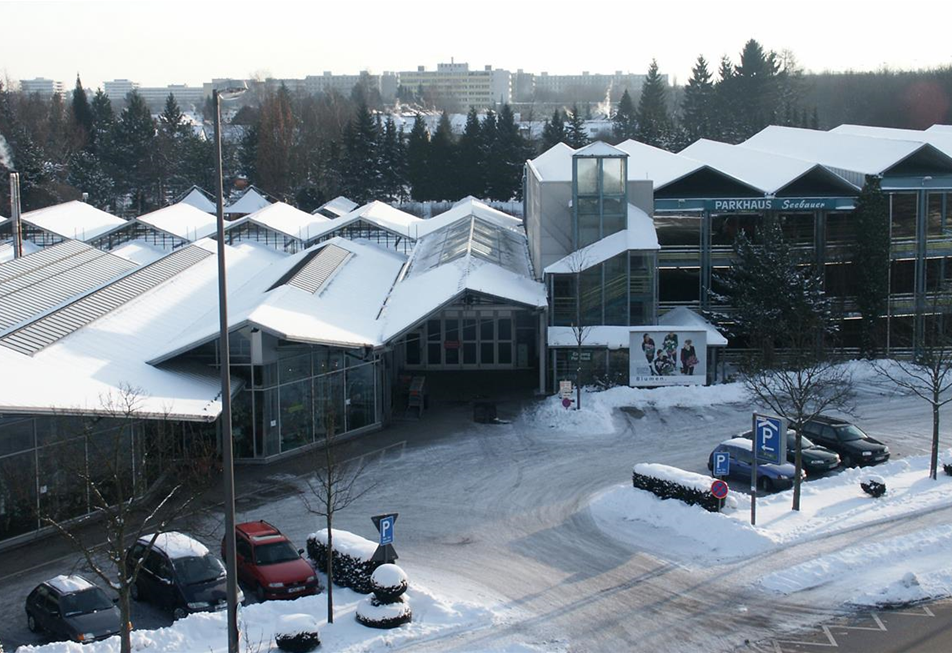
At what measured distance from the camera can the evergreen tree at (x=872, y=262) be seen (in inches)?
1564

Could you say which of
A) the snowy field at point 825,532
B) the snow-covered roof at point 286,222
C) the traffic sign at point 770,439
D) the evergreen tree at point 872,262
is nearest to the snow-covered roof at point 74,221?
the snow-covered roof at point 286,222

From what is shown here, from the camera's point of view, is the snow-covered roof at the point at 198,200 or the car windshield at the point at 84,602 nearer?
the car windshield at the point at 84,602

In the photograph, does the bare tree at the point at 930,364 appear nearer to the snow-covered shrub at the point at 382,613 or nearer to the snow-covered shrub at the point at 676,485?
the snow-covered shrub at the point at 676,485

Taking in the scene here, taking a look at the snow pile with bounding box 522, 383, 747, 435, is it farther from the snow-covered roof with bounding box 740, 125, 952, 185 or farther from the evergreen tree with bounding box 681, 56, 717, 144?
the evergreen tree with bounding box 681, 56, 717, 144

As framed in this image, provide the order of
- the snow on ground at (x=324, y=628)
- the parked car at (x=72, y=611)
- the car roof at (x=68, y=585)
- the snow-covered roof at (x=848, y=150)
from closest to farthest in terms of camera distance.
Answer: the snow on ground at (x=324, y=628), the parked car at (x=72, y=611), the car roof at (x=68, y=585), the snow-covered roof at (x=848, y=150)

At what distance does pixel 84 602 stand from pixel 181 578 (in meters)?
1.67

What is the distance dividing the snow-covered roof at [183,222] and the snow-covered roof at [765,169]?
2770cm

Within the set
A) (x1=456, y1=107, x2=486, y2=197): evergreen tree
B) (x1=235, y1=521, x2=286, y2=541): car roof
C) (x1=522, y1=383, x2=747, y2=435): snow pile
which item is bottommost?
(x1=235, y1=521, x2=286, y2=541): car roof

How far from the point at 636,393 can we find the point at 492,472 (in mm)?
8735

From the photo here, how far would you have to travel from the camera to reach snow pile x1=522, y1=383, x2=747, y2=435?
106 feet

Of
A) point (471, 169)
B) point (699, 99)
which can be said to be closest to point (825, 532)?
point (471, 169)

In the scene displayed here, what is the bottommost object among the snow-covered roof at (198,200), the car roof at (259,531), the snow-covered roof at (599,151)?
the car roof at (259,531)

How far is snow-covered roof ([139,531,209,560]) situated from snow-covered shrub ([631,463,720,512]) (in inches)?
384

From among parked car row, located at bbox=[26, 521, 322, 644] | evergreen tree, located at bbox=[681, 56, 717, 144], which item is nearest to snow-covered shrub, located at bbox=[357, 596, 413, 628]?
parked car row, located at bbox=[26, 521, 322, 644]
